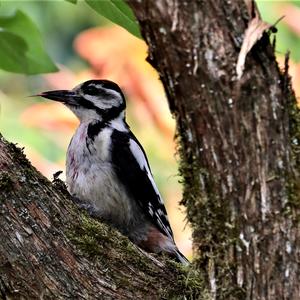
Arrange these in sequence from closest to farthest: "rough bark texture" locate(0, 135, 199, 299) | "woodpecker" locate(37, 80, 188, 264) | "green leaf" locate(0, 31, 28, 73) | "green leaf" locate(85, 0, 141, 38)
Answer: "rough bark texture" locate(0, 135, 199, 299)
"green leaf" locate(85, 0, 141, 38)
"green leaf" locate(0, 31, 28, 73)
"woodpecker" locate(37, 80, 188, 264)

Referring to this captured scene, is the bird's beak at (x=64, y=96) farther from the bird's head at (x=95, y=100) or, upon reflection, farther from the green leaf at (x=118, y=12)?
the green leaf at (x=118, y=12)

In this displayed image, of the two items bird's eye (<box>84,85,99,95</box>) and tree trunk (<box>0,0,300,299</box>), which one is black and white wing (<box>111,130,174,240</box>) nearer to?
bird's eye (<box>84,85,99,95</box>)

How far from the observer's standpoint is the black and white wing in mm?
4230

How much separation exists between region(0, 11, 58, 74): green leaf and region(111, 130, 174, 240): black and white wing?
0.81 metres

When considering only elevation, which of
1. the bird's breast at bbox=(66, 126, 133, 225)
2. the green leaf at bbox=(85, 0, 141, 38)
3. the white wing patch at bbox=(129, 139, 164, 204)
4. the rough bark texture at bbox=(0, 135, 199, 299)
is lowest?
the rough bark texture at bbox=(0, 135, 199, 299)

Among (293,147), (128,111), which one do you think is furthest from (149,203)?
(128,111)

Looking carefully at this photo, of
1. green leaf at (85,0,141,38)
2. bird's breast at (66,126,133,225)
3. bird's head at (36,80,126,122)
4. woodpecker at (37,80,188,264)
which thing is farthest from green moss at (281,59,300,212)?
bird's head at (36,80,126,122)

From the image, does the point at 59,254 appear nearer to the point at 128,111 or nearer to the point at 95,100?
the point at 95,100

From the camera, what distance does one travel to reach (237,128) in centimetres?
240

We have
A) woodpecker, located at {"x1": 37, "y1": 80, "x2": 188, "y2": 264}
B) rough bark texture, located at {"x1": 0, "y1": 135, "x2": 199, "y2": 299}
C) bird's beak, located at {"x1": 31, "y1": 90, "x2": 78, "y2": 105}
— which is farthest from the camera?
bird's beak, located at {"x1": 31, "y1": 90, "x2": 78, "y2": 105}

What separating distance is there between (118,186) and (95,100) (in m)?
0.57

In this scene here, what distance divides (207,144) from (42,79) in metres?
5.86

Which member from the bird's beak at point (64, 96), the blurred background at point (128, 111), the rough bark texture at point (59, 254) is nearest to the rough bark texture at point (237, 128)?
the rough bark texture at point (59, 254)

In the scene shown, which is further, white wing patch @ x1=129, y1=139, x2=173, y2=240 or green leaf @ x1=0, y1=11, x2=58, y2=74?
white wing patch @ x1=129, y1=139, x2=173, y2=240
